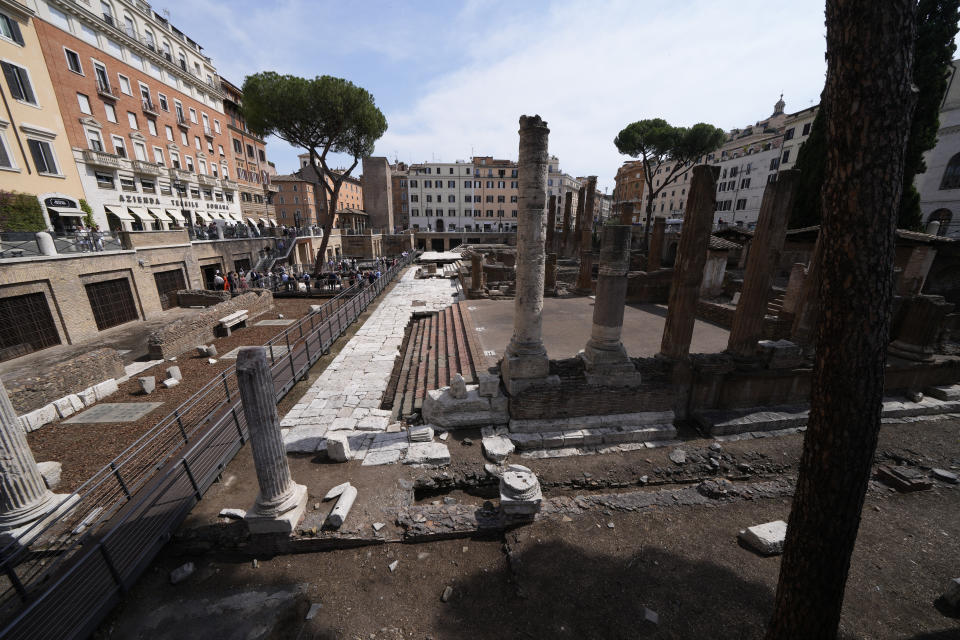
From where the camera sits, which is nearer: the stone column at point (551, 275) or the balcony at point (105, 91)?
the stone column at point (551, 275)

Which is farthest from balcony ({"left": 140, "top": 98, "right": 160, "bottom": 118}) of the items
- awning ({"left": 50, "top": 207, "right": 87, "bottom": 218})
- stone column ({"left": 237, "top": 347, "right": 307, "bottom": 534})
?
stone column ({"left": 237, "top": 347, "right": 307, "bottom": 534})

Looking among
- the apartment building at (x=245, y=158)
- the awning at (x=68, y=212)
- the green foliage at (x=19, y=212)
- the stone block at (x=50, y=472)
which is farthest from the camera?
the apartment building at (x=245, y=158)

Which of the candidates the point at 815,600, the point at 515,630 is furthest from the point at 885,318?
the point at 515,630

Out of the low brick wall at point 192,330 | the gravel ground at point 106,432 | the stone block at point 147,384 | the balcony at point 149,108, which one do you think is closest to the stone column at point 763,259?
the gravel ground at point 106,432

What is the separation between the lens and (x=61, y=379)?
812cm

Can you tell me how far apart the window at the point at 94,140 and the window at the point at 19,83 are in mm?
3046

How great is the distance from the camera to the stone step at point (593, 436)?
6559 mm

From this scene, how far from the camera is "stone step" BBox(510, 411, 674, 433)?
6.78 m

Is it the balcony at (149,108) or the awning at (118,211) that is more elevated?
the balcony at (149,108)

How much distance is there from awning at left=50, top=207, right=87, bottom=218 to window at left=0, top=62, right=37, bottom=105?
489 cm

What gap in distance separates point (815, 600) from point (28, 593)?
8066 mm

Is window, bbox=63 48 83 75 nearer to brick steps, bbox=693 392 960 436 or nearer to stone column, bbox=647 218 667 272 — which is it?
stone column, bbox=647 218 667 272

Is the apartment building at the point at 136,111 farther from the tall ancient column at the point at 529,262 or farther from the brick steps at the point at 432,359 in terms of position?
the tall ancient column at the point at 529,262

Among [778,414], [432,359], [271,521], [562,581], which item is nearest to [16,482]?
[271,521]
